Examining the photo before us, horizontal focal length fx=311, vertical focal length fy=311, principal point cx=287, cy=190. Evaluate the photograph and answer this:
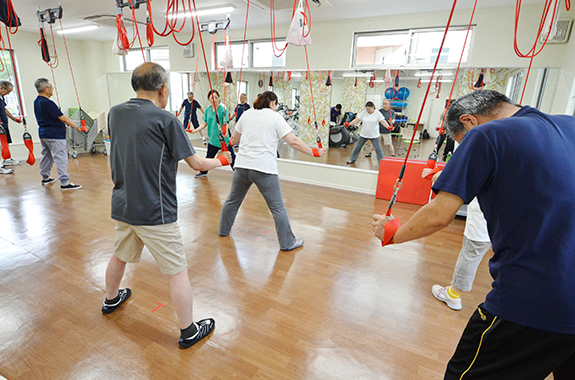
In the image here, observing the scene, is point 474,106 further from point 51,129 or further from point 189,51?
point 189,51

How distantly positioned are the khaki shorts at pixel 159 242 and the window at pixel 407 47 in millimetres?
4598

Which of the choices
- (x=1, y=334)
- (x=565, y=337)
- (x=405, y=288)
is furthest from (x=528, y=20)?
(x=1, y=334)

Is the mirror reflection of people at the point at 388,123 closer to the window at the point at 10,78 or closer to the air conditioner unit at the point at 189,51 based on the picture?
the air conditioner unit at the point at 189,51

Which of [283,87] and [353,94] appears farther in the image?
[283,87]

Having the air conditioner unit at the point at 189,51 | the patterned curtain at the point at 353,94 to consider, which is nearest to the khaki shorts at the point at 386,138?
the patterned curtain at the point at 353,94

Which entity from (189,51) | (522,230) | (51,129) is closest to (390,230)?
(522,230)

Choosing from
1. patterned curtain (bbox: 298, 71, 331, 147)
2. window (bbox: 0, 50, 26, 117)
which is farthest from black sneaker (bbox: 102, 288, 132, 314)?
window (bbox: 0, 50, 26, 117)

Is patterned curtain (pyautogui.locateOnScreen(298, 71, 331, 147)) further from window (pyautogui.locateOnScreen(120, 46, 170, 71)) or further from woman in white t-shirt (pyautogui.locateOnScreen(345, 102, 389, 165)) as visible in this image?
window (pyautogui.locateOnScreen(120, 46, 170, 71))

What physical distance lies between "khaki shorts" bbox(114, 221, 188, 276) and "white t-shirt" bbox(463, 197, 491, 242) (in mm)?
1869

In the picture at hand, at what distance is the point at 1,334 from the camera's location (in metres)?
1.87

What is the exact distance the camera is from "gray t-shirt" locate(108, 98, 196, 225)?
155cm

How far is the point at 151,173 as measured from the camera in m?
1.60

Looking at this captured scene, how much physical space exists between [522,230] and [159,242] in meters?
1.58

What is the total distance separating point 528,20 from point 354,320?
15.3 ft
